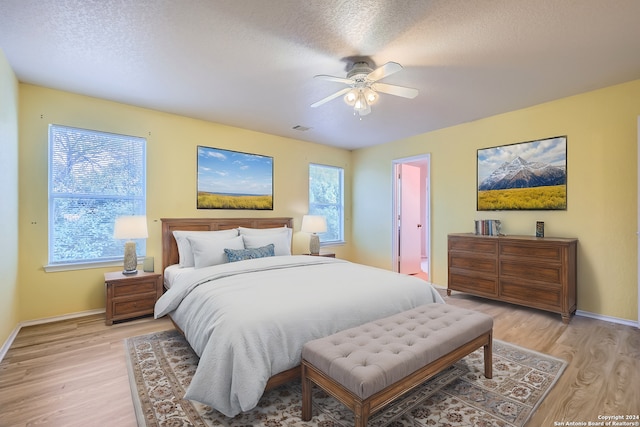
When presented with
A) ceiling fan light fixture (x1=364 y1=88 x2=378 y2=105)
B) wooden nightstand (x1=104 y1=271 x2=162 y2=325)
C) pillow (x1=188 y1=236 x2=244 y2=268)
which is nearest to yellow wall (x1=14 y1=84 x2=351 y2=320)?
wooden nightstand (x1=104 y1=271 x2=162 y2=325)

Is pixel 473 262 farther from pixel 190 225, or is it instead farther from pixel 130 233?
pixel 130 233

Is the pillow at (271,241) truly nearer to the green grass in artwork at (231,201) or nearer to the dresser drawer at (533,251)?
the green grass in artwork at (231,201)

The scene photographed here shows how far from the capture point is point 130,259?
3393 millimetres

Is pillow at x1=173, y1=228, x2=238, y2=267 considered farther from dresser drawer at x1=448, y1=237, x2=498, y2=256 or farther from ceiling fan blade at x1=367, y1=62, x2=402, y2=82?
dresser drawer at x1=448, y1=237, x2=498, y2=256

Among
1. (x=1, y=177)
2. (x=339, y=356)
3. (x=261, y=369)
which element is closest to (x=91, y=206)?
(x=1, y=177)

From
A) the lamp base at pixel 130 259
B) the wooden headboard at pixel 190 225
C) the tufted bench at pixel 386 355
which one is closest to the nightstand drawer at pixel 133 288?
the lamp base at pixel 130 259

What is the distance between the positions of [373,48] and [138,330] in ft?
11.4

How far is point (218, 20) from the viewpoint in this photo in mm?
2043

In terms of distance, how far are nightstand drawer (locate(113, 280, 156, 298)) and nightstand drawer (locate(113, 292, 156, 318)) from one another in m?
0.05

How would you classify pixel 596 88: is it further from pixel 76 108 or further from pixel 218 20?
pixel 76 108

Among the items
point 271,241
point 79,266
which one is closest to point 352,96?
point 271,241

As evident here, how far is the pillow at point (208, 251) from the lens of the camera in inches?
135

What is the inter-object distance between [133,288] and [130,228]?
670 millimetres

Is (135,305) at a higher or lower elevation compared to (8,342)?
higher
